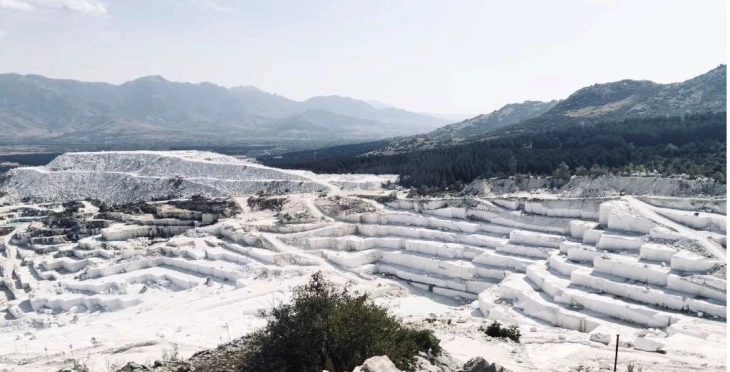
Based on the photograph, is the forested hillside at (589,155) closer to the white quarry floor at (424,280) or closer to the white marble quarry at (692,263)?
the white quarry floor at (424,280)

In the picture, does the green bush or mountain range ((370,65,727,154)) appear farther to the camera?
mountain range ((370,65,727,154))

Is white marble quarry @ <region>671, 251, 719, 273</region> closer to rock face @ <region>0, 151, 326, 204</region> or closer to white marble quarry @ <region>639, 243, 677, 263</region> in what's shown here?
white marble quarry @ <region>639, 243, 677, 263</region>

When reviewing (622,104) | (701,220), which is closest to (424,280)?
(701,220)

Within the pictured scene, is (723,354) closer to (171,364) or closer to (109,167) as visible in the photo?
(171,364)

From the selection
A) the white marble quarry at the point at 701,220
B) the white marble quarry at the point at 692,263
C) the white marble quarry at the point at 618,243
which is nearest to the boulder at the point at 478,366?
the white marble quarry at the point at 692,263

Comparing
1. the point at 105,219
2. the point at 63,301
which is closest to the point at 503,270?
the point at 63,301

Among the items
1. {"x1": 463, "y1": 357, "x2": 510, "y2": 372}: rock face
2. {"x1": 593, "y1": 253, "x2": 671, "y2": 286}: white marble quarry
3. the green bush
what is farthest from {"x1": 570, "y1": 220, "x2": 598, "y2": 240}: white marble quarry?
{"x1": 463, "y1": 357, "x2": 510, "y2": 372}: rock face

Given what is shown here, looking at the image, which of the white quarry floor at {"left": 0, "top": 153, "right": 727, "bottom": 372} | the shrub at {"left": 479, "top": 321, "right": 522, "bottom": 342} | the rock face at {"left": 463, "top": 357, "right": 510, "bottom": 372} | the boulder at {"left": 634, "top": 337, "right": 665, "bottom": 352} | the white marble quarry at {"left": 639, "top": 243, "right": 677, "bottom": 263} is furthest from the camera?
the white marble quarry at {"left": 639, "top": 243, "right": 677, "bottom": 263}
